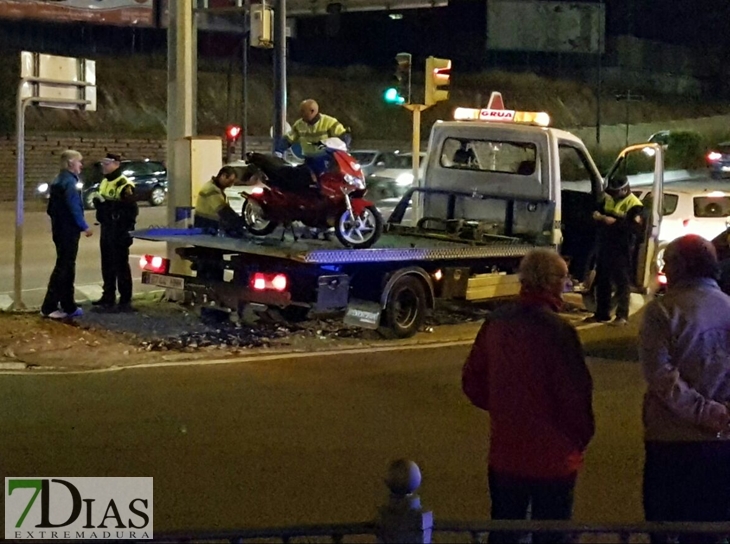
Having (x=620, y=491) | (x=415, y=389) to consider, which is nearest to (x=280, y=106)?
(x=415, y=389)

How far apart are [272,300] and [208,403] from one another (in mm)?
1983

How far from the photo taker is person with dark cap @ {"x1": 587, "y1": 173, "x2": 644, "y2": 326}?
12.8 m

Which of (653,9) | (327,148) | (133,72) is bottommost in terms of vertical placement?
(327,148)

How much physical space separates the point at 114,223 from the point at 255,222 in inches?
79.6

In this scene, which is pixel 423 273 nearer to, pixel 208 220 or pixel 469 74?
pixel 208 220

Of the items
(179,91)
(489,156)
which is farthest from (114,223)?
(489,156)

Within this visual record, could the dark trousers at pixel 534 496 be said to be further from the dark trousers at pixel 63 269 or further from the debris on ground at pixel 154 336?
the dark trousers at pixel 63 269

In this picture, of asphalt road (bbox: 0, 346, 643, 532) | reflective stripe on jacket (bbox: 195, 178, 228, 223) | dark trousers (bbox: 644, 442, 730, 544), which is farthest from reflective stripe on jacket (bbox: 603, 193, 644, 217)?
dark trousers (bbox: 644, 442, 730, 544)

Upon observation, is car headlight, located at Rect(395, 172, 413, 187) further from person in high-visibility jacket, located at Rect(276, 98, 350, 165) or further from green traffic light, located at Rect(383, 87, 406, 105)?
person in high-visibility jacket, located at Rect(276, 98, 350, 165)

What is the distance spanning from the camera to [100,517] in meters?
5.94

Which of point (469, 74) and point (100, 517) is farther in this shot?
point (469, 74)

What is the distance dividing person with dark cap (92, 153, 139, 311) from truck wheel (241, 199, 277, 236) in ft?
5.62

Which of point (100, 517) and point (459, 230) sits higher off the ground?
point (459, 230)

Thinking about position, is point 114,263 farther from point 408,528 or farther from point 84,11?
point 84,11
